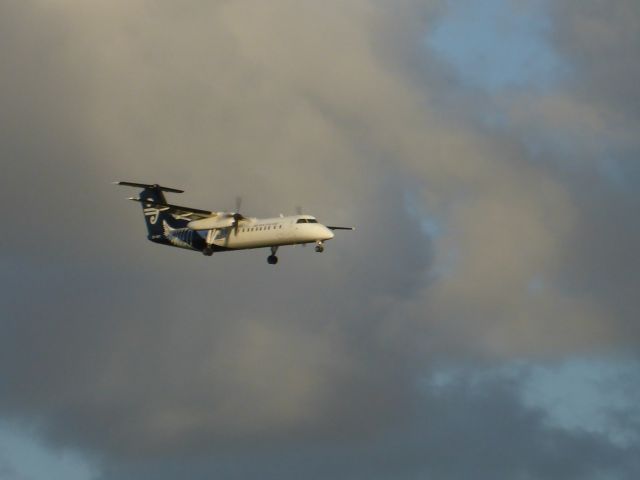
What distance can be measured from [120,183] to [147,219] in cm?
1172

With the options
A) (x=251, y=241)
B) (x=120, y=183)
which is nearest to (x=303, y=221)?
(x=251, y=241)

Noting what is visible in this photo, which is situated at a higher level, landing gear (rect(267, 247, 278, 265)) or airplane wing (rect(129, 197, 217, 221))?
airplane wing (rect(129, 197, 217, 221))

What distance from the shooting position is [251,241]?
108 metres

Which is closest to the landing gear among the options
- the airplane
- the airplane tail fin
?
the airplane

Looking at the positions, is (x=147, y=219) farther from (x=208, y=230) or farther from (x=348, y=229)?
(x=348, y=229)

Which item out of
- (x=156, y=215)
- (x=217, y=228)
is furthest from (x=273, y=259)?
(x=156, y=215)

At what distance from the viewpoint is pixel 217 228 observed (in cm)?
11069

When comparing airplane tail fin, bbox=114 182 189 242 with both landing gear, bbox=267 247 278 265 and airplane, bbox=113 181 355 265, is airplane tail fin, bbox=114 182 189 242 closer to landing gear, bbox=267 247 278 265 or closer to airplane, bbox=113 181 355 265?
airplane, bbox=113 181 355 265

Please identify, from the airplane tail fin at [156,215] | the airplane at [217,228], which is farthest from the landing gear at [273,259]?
the airplane tail fin at [156,215]

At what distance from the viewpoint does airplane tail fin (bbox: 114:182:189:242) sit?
116 m

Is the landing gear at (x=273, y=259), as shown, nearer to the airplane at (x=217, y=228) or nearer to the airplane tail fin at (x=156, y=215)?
the airplane at (x=217, y=228)

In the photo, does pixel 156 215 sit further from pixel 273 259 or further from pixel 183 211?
pixel 273 259

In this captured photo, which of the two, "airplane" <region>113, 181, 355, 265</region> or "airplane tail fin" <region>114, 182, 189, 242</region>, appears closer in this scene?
"airplane" <region>113, 181, 355, 265</region>

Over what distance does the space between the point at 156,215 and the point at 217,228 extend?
9.34m
